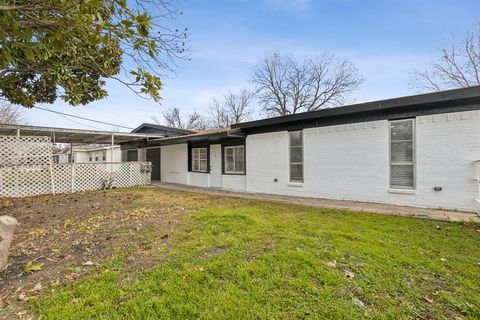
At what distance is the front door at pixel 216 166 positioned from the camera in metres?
11.8

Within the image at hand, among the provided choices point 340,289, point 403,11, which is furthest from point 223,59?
point 340,289

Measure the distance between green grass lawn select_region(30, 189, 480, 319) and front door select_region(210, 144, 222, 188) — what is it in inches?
289

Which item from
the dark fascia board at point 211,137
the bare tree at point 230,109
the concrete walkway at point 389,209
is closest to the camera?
the concrete walkway at point 389,209

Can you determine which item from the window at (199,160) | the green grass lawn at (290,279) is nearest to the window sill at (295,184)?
the green grass lawn at (290,279)

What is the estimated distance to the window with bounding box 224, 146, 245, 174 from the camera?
10930 mm

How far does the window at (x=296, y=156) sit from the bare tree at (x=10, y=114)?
2921 centimetres

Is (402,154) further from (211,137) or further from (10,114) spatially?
(10,114)

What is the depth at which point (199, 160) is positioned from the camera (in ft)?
43.1

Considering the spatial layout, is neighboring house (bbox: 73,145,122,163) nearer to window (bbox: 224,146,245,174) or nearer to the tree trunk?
window (bbox: 224,146,245,174)

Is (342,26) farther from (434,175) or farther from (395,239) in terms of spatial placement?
(395,239)

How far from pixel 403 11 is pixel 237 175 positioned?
9.11 meters

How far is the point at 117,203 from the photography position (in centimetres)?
765

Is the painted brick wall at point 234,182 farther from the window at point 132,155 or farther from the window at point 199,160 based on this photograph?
the window at point 132,155

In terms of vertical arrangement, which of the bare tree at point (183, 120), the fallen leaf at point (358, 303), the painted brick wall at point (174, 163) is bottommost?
the fallen leaf at point (358, 303)
